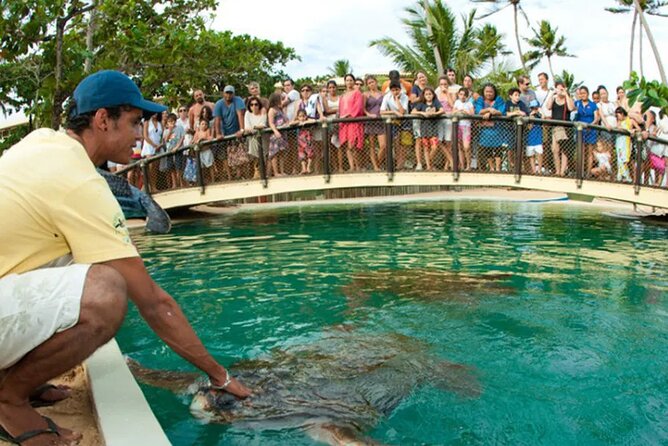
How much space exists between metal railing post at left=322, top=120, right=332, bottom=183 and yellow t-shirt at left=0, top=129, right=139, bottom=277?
9.79 metres

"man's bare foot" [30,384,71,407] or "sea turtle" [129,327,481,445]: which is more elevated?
"man's bare foot" [30,384,71,407]

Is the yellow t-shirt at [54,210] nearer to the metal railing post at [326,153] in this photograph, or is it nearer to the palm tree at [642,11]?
the metal railing post at [326,153]

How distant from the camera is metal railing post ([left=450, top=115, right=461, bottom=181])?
1191 centimetres

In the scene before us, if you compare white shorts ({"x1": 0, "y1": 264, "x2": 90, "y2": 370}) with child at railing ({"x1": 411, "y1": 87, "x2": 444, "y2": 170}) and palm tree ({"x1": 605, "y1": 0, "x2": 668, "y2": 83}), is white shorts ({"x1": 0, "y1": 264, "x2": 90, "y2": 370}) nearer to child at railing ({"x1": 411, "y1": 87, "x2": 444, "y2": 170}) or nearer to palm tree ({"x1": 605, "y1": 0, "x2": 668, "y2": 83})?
child at railing ({"x1": 411, "y1": 87, "x2": 444, "y2": 170})

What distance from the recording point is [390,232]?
11.5 m

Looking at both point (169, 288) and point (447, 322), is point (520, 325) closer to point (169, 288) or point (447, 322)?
point (447, 322)

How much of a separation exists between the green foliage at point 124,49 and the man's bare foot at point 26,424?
11440 mm

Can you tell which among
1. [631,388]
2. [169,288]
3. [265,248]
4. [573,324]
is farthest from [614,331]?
[265,248]

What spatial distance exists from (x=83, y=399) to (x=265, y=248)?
6948mm

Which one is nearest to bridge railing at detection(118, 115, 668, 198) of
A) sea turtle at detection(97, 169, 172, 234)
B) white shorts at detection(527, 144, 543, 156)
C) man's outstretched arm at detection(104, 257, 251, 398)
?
white shorts at detection(527, 144, 543, 156)

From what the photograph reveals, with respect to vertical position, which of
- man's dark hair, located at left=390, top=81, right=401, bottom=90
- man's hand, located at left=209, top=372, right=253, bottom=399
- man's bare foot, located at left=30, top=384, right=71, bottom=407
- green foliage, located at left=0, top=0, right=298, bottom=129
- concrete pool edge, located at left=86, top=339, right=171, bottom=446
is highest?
green foliage, located at left=0, top=0, right=298, bottom=129

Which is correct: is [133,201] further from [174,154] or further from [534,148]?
[174,154]

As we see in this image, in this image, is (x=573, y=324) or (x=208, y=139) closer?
(x=573, y=324)

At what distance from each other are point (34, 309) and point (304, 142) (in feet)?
34.1
